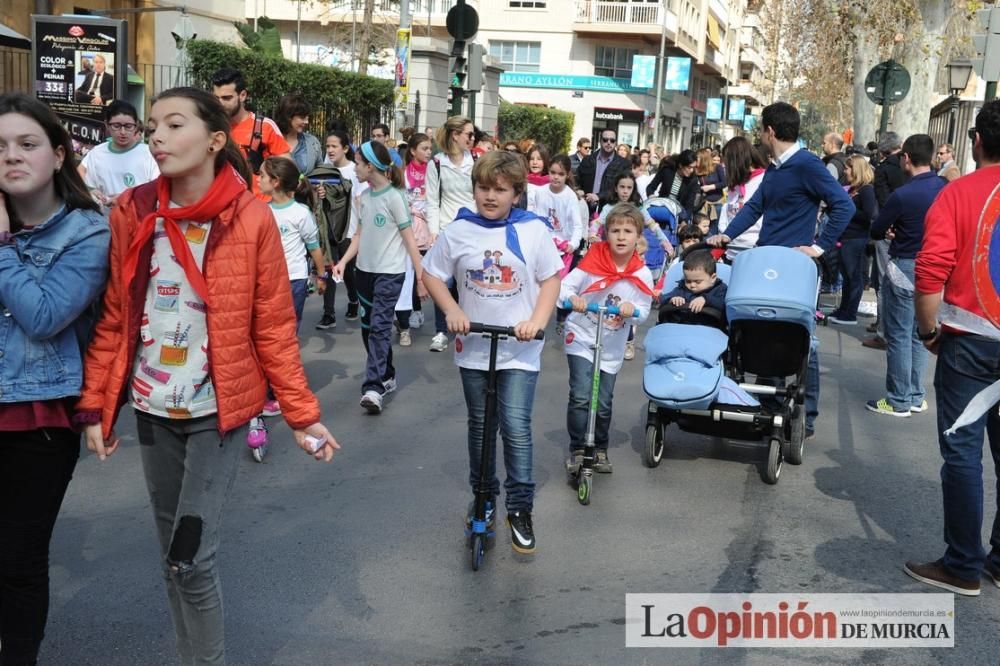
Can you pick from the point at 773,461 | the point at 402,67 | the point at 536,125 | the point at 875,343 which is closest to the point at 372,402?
the point at 773,461

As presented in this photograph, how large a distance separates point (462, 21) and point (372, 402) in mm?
8468

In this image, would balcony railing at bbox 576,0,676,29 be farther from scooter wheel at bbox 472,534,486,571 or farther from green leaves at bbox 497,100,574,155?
scooter wheel at bbox 472,534,486,571

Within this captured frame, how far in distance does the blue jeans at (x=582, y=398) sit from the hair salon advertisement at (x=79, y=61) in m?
8.25

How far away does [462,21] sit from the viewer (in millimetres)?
14508

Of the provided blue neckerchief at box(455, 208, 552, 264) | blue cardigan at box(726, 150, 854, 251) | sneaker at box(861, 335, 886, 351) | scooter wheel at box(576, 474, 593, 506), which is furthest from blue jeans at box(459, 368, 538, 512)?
sneaker at box(861, 335, 886, 351)

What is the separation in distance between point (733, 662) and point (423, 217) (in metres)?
7.49

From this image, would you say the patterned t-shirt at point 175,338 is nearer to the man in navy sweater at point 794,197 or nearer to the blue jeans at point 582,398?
the blue jeans at point 582,398

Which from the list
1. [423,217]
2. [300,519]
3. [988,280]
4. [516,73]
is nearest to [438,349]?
[423,217]

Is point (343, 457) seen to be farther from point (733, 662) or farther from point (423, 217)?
point (423, 217)

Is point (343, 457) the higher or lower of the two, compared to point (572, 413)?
lower

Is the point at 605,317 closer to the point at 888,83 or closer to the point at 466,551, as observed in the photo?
the point at 466,551

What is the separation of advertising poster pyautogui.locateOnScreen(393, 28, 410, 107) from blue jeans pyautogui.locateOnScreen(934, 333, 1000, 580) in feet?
49.7

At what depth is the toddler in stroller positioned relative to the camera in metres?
6.24

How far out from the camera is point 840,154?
16859 millimetres
